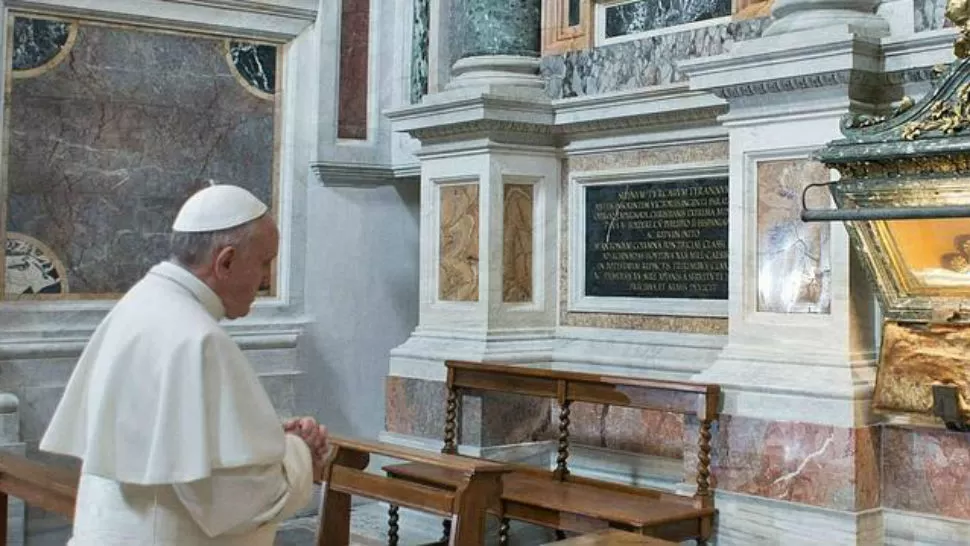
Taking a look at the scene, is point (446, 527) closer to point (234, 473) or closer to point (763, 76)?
point (763, 76)

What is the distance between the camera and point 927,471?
5.03m

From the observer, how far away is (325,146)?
8.12 metres

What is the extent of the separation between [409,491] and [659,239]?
7.96ft

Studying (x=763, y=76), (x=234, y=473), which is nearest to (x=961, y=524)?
(x=763, y=76)

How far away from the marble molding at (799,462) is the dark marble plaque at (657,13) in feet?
7.66

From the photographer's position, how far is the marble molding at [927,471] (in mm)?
4945

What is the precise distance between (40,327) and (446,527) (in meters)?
2.71

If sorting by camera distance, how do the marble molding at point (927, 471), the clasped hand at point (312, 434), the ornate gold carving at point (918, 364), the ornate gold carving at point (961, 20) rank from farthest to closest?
the marble molding at point (927, 471), the ornate gold carving at point (918, 364), the ornate gold carving at point (961, 20), the clasped hand at point (312, 434)

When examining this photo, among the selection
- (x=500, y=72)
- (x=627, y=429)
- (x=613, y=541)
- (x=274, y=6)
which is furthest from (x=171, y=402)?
(x=274, y=6)

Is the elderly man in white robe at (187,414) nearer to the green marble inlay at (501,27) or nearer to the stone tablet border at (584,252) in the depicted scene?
the stone tablet border at (584,252)

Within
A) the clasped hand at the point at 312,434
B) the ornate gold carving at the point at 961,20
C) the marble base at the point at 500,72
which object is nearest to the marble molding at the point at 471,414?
the marble base at the point at 500,72

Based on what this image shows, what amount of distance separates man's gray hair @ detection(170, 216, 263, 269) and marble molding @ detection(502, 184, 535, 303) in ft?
13.2

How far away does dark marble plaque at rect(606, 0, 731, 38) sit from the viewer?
21.4 feet

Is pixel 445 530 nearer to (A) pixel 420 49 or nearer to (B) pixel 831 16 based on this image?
(B) pixel 831 16
